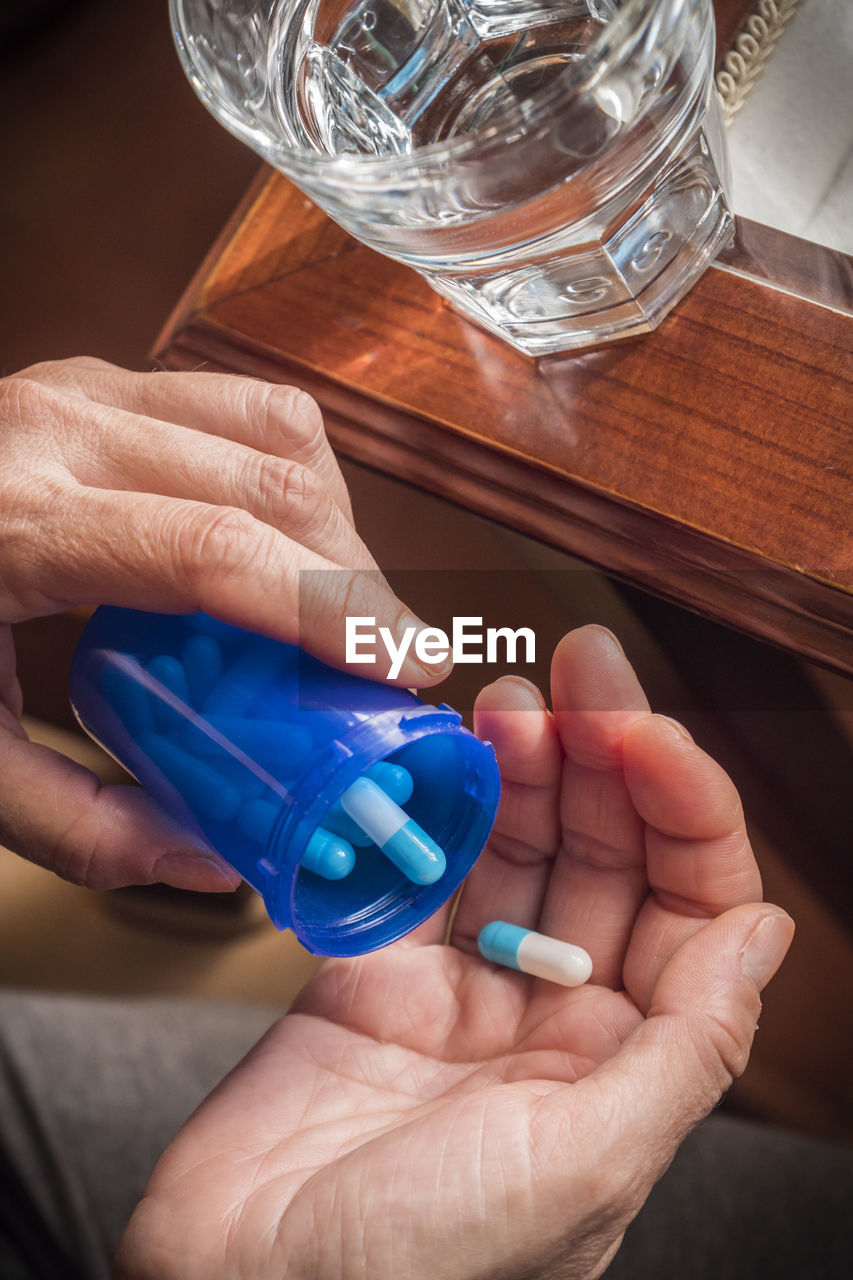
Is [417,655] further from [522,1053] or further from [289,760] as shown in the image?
[522,1053]

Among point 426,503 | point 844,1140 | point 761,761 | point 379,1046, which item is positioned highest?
point 426,503

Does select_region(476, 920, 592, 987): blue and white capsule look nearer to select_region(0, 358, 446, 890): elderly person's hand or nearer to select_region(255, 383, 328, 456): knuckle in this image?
select_region(0, 358, 446, 890): elderly person's hand

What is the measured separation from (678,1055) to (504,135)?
346mm

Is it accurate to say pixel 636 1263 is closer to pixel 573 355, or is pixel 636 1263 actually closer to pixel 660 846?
pixel 660 846

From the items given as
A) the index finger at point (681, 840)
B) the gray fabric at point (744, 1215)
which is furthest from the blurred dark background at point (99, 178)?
the gray fabric at point (744, 1215)

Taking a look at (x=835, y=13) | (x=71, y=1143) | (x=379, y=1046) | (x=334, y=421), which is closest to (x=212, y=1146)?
(x=379, y=1046)

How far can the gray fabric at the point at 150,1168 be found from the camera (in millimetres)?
576

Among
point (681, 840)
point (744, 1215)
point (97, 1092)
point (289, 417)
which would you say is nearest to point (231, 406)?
point (289, 417)

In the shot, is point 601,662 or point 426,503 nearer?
point 601,662

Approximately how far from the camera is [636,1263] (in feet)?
1.86

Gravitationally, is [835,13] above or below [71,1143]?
above

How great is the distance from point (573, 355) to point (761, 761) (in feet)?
1.00

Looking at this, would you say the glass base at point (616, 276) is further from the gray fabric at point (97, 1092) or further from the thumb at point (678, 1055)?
the gray fabric at point (97, 1092)

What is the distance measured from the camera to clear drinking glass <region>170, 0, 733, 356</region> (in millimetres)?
351
